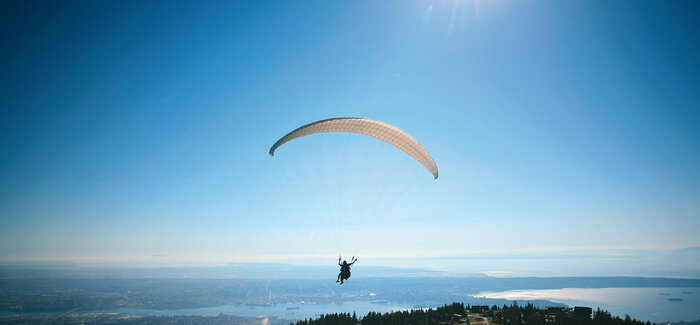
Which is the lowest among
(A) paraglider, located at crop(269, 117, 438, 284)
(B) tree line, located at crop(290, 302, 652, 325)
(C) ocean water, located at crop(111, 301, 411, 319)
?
(C) ocean water, located at crop(111, 301, 411, 319)

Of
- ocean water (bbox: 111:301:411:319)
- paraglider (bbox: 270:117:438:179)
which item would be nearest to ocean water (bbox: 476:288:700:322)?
ocean water (bbox: 111:301:411:319)

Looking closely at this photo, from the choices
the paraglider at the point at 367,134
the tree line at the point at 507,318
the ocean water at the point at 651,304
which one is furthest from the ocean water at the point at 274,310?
the paraglider at the point at 367,134

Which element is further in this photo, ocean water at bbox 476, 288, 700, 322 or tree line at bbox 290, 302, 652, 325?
ocean water at bbox 476, 288, 700, 322

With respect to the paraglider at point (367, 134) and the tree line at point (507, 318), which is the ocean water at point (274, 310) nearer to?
the tree line at point (507, 318)

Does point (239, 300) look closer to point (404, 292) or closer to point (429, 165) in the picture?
point (404, 292)

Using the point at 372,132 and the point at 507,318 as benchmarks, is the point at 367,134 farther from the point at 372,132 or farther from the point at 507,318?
the point at 507,318

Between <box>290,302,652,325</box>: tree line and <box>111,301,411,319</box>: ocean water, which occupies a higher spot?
<box>290,302,652,325</box>: tree line

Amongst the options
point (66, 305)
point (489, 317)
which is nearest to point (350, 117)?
point (489, 317)

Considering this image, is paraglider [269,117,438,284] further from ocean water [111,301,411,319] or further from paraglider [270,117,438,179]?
ocean water [111,301,411,319]
